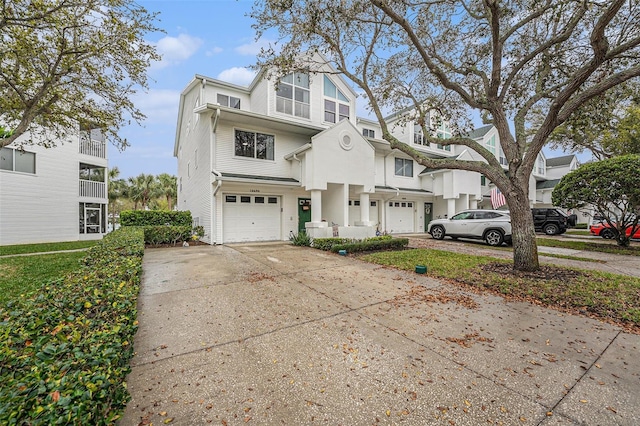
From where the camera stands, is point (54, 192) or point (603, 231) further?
point (603, 231)

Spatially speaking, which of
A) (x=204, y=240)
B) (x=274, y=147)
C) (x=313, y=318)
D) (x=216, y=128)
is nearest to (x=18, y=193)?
(x=204, y=240)

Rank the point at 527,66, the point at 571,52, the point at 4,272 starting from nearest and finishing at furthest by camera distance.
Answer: the point at 4,272
the point at 571,52
the point at 527,66

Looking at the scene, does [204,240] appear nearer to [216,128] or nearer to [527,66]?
[216,128]

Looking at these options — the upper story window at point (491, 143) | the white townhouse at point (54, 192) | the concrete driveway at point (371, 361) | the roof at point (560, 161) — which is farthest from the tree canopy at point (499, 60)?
the roof at point (560, 161)

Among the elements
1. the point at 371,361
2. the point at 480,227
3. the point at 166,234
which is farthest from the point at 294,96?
the point at 371,361

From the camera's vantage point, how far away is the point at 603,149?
20.3m

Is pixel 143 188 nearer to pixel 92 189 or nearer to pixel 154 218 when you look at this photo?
pixel 92 189

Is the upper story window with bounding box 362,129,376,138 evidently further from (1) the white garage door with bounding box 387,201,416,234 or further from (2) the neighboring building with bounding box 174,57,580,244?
(1) the white garage door with bounding box 387,201,416,234

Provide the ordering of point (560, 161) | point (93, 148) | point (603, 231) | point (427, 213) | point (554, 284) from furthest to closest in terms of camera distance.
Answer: point (560, 161) < point (427, 213) < point (93, 148) < point (603, 231) < point (554, 284)

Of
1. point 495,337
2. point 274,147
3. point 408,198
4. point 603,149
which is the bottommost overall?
point 495,337

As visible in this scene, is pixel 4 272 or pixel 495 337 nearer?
pixel 495 337

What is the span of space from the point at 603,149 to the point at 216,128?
1074 inches

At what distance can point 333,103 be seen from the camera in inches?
650

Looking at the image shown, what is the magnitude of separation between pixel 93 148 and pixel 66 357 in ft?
69.6
